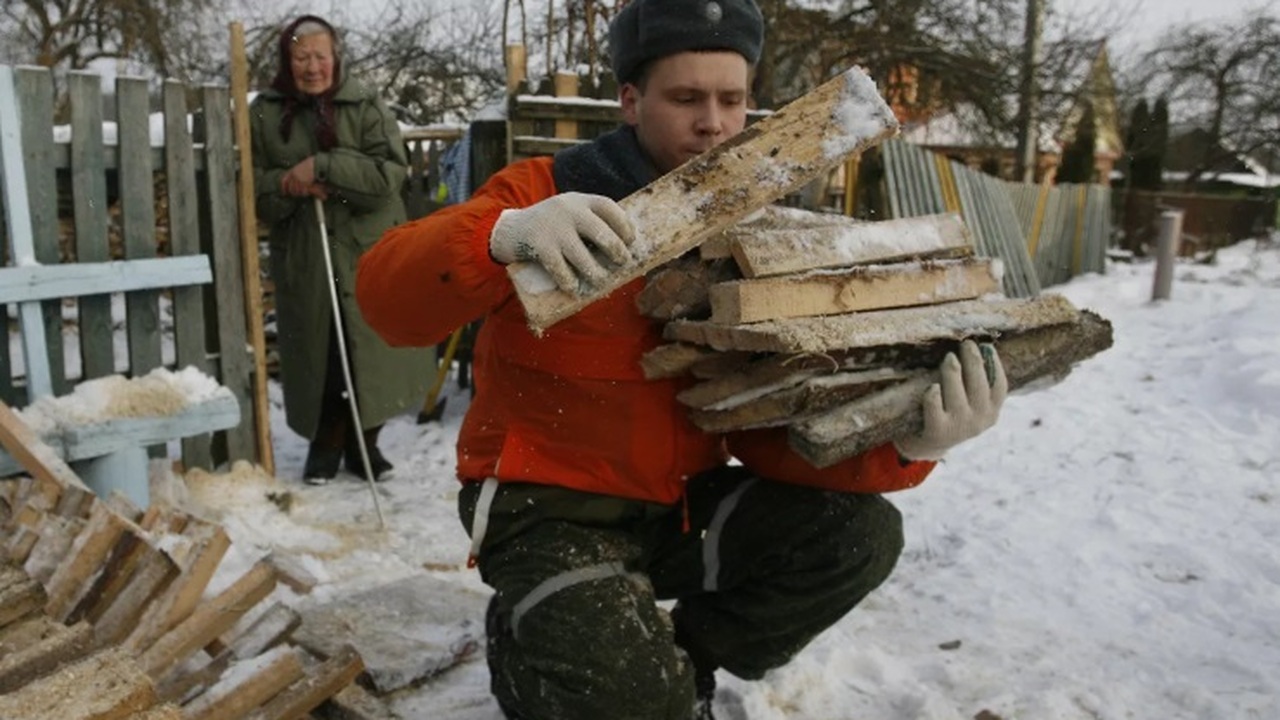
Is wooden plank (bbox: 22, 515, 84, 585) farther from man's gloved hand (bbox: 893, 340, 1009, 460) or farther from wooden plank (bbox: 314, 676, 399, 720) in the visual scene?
man's gloved hand (bbox: 893, 340, 1009, 460)

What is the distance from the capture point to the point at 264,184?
14.3 ft

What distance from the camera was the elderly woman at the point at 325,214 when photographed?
4.33m

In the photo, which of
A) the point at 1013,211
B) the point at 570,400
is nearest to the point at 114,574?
the point at 570,400

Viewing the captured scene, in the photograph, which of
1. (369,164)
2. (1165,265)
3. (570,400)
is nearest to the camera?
(570,400)

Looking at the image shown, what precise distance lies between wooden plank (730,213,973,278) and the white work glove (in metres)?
0.32

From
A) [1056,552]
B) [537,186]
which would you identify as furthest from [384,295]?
[1056,552]

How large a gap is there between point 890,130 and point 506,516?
1.09 m

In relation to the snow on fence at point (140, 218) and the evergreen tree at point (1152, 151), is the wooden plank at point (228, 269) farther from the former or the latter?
the evergreen tree at point (1152, 151)

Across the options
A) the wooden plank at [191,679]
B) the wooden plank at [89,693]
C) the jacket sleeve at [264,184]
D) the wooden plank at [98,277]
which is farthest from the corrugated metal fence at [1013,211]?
the wooden plank at [89,693]

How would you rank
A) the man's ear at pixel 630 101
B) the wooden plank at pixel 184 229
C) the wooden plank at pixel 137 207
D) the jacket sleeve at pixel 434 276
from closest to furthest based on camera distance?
the jacket sleeve at pixel 434 276 → the man's ear at pixel 630 101 → the wooden plank at pixel 137 207 → the wooden plank at pixel 184 229

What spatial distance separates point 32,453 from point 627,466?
6.91ft

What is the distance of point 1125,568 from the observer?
3484 mm

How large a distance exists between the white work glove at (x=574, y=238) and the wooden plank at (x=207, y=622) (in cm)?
134

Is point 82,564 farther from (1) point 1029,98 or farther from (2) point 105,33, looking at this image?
(1) point 1029,98
